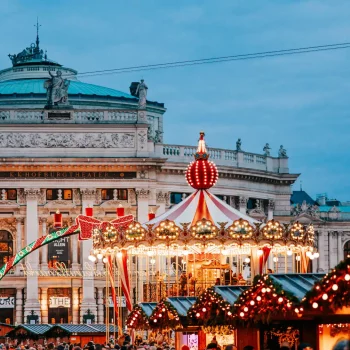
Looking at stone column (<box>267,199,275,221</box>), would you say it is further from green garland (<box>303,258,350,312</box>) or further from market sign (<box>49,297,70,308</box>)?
green garland (<box>303,258,350,312</box>)

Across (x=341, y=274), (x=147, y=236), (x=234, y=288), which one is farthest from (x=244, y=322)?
(x=147, y=236)

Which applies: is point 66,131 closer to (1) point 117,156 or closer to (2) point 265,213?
(1) point 117,156

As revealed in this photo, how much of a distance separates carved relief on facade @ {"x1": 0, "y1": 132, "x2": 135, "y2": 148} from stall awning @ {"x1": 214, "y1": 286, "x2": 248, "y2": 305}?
146 ft

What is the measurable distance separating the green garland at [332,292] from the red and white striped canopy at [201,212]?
63.7 feet

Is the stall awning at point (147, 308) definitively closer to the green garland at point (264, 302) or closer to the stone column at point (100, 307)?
the green garland at point (264, 302)

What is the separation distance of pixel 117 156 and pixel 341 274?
5333 cm

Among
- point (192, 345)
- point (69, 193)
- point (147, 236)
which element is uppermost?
point (69, 193)

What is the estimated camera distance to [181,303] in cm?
3541

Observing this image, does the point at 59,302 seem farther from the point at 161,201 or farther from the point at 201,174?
the point at 201,174

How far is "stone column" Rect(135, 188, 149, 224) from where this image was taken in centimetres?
7419

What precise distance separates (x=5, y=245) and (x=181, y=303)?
132 feet

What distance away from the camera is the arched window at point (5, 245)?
74250 mm

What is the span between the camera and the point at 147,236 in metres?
40.7

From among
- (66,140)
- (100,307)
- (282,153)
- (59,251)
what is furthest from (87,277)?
(282,153)
